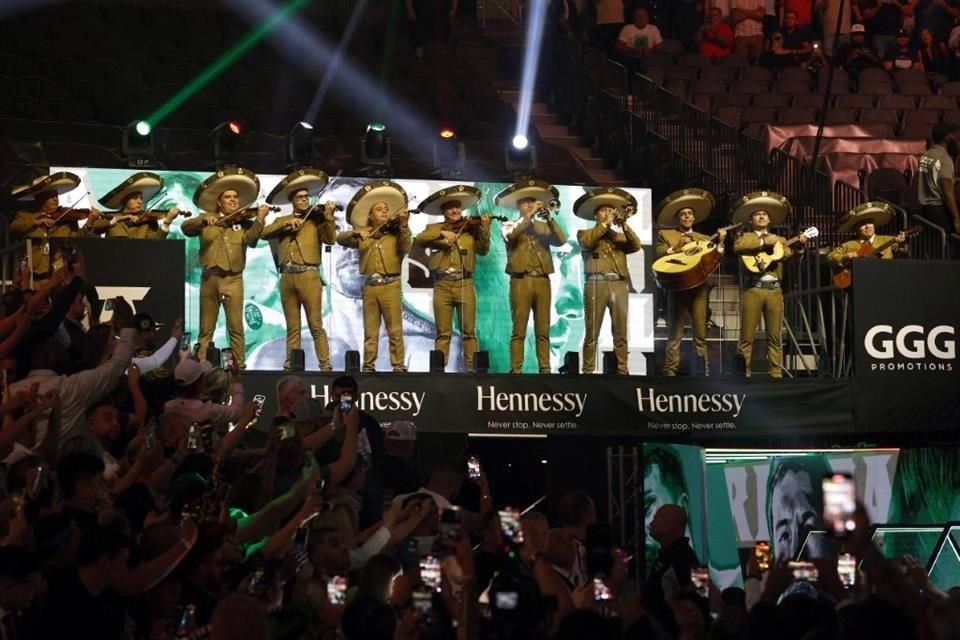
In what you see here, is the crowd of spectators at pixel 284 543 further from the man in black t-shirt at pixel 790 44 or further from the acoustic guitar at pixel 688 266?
the man in black t-shirt at pixel 790 44

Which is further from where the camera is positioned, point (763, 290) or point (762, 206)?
point (762, 206)

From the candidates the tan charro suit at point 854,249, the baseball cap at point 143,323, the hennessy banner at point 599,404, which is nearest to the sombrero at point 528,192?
the hennessy banner at point 599,404

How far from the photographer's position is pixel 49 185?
14.1 m

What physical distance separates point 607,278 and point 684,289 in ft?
2.14

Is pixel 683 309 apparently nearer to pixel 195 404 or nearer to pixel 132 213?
pixel 132 213

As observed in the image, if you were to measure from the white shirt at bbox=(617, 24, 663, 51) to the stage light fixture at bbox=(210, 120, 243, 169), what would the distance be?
683 centimetres

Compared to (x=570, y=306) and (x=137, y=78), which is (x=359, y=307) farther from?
(x=137, y=78)

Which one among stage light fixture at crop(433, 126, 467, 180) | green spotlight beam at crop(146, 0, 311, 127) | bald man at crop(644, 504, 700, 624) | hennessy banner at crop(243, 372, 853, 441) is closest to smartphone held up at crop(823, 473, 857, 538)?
bald man at crop(644, 504, 700, 624)

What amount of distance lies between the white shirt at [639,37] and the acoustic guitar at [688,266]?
7.21m

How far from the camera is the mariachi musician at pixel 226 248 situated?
14453 millimetres

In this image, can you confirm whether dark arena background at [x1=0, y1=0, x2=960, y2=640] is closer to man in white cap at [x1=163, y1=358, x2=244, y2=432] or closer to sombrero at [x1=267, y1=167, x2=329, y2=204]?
man in white cap at [x1=163, y1=358, x2=244, y2=432]

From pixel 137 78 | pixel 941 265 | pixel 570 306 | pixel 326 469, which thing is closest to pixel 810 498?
pixel 941 265

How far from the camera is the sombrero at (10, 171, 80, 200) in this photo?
46.0 feet

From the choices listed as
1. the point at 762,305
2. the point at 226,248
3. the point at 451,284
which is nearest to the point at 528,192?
the point at 451,284
